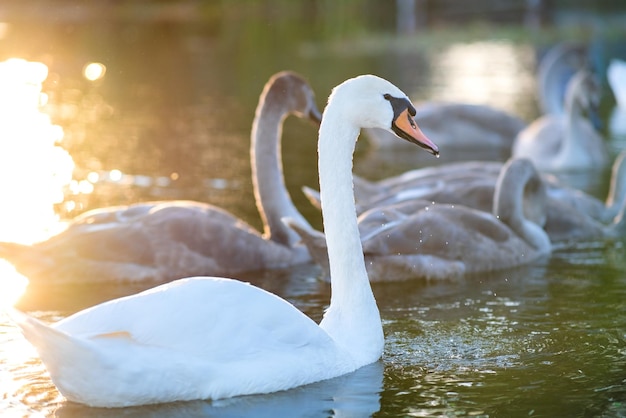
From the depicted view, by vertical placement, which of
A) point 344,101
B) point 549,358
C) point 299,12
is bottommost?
point 549,358

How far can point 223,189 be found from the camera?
44.8ft

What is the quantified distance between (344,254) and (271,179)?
367cm

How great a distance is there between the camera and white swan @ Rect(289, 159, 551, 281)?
31.9ft

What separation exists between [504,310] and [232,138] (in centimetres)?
942

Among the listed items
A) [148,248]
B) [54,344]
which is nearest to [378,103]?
[54,344]

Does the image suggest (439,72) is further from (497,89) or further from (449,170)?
(449,170)

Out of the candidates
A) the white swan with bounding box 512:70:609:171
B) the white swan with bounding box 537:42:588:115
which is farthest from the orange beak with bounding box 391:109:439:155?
the white swan with bounding box 537:42:588:115

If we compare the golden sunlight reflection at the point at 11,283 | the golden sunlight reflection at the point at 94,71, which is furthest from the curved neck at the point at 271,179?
the golden sunlight reflection at the point at 94,71

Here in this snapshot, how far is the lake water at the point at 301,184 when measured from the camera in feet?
22.1

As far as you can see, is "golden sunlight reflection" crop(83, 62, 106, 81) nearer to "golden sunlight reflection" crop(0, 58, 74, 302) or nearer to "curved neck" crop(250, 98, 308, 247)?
"golden sunlight reflection" crop(0, 58, 74, 302)

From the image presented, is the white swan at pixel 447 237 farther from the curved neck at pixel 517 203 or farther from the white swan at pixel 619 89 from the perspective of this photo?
the white swan at pixel 619 89

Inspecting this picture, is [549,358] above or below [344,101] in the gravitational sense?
below

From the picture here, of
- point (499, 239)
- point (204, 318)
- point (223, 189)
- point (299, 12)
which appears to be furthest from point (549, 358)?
point (299, 12)

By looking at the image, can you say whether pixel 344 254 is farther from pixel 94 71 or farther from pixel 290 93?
pixel 94 71
